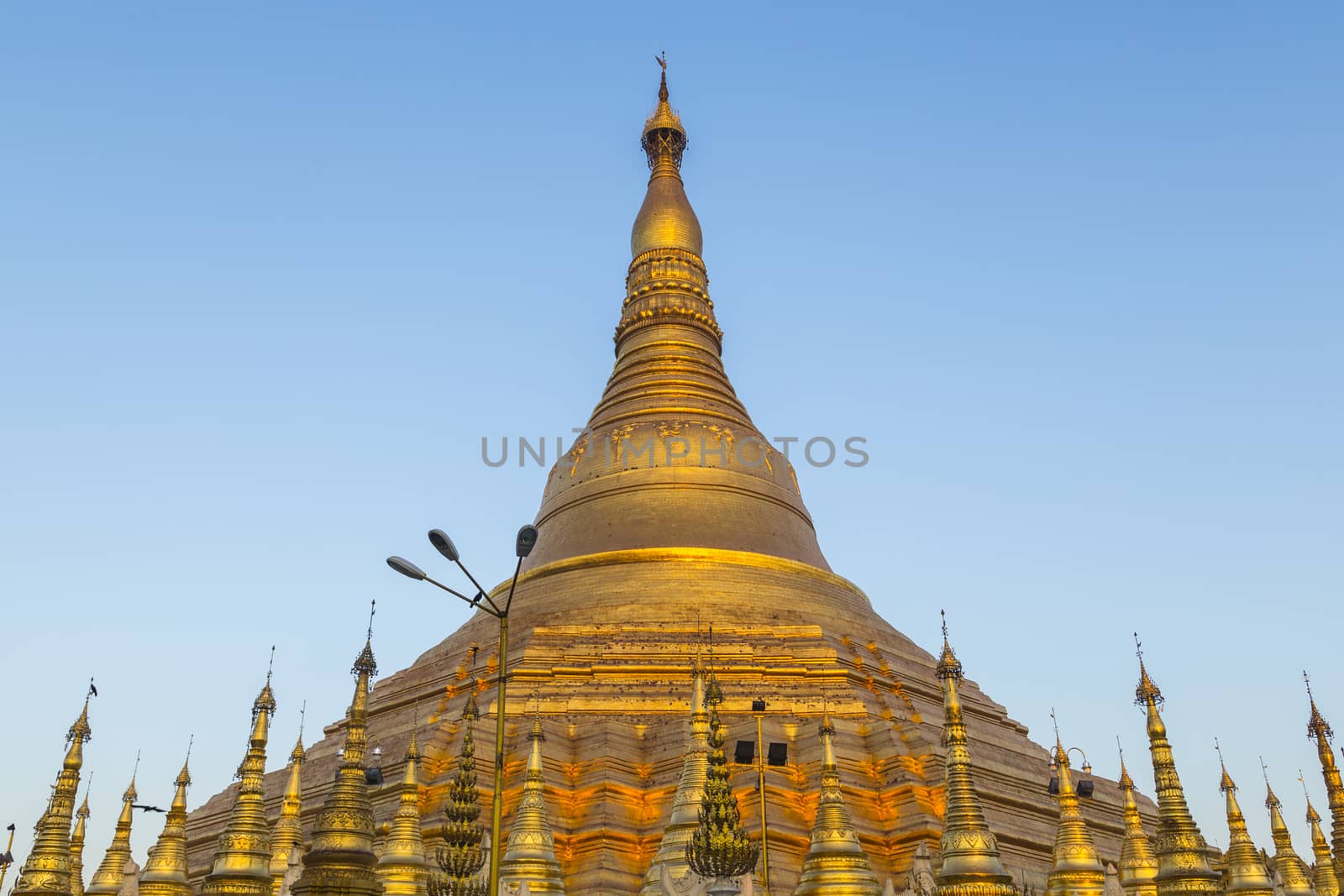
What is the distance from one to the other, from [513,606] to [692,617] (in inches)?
Result: 249

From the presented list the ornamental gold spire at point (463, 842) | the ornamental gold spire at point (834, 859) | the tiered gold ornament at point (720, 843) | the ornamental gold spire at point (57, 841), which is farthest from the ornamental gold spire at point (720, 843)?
the ornamental gold spire at point (57, 841)

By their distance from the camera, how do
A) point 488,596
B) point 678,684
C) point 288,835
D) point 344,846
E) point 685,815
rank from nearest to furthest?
point 488,596, point 344,846, point 685,815, point 288,835, point 678,684

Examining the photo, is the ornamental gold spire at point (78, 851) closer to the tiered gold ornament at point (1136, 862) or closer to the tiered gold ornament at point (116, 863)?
the tiered gold ornament at point (116, 863)

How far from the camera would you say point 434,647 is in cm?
3481

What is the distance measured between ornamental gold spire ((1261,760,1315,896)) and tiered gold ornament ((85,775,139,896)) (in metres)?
20.1

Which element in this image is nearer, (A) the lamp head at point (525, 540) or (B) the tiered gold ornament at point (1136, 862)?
(A) the lamp head at point (525, 540)

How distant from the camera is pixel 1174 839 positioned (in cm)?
1505

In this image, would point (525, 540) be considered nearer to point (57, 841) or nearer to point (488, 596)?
point (488, 596)

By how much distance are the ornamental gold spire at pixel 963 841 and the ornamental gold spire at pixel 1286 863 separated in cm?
623

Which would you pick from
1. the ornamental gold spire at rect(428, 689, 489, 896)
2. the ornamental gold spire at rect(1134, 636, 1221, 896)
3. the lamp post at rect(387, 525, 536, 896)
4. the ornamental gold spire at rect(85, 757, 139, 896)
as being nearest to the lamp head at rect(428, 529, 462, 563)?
the lamp post at rect(387, 525, 536, 896)

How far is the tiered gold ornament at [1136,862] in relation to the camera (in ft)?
61.4

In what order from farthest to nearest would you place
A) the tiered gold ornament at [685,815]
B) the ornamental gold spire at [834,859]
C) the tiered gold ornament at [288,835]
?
the tiered gold ornament at [288,835] → the ornamental gold spire at [834,859] → the tiered gold ornament at [685,815]

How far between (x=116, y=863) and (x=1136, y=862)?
1831 centimetres

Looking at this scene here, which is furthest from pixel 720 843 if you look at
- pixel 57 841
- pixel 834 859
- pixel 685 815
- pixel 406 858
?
pixel 57 841
